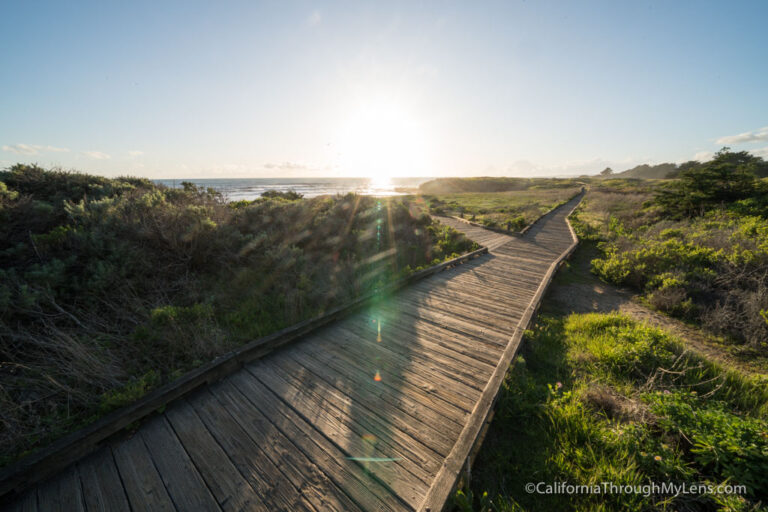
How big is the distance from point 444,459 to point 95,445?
3882 millimetres

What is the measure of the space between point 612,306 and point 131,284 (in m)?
12.2

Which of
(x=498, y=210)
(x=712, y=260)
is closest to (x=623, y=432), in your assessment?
(x=712, y=260)

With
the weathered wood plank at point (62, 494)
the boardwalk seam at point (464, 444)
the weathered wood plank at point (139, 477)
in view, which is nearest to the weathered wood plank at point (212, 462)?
the weathered wood plank at point (139, 477)

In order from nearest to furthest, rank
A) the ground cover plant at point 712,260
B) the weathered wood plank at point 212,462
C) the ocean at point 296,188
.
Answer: the weathered wood plank at point 212,462 < the ground cover plant at point 712,260 < the ocean at point 296,188

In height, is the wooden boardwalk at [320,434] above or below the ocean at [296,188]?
below

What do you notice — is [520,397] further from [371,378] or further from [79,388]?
[79,388]

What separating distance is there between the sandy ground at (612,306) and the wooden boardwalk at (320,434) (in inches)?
153

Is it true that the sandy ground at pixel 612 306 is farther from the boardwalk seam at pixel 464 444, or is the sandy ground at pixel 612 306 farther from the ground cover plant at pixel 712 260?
the boardwalk seam at pixel 464 444

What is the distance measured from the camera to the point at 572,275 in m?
10.0

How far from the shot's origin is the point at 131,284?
5.15 meters

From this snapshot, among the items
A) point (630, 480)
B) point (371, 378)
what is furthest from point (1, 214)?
point (630, 480)

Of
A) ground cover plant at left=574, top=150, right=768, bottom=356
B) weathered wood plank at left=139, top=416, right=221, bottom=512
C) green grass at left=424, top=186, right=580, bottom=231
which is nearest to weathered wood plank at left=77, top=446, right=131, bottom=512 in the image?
weathered wood plank at left=139, top=416, right=221, bottom=512

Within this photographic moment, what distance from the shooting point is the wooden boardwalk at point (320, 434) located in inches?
96.6

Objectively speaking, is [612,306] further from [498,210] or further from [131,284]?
[498,210]
